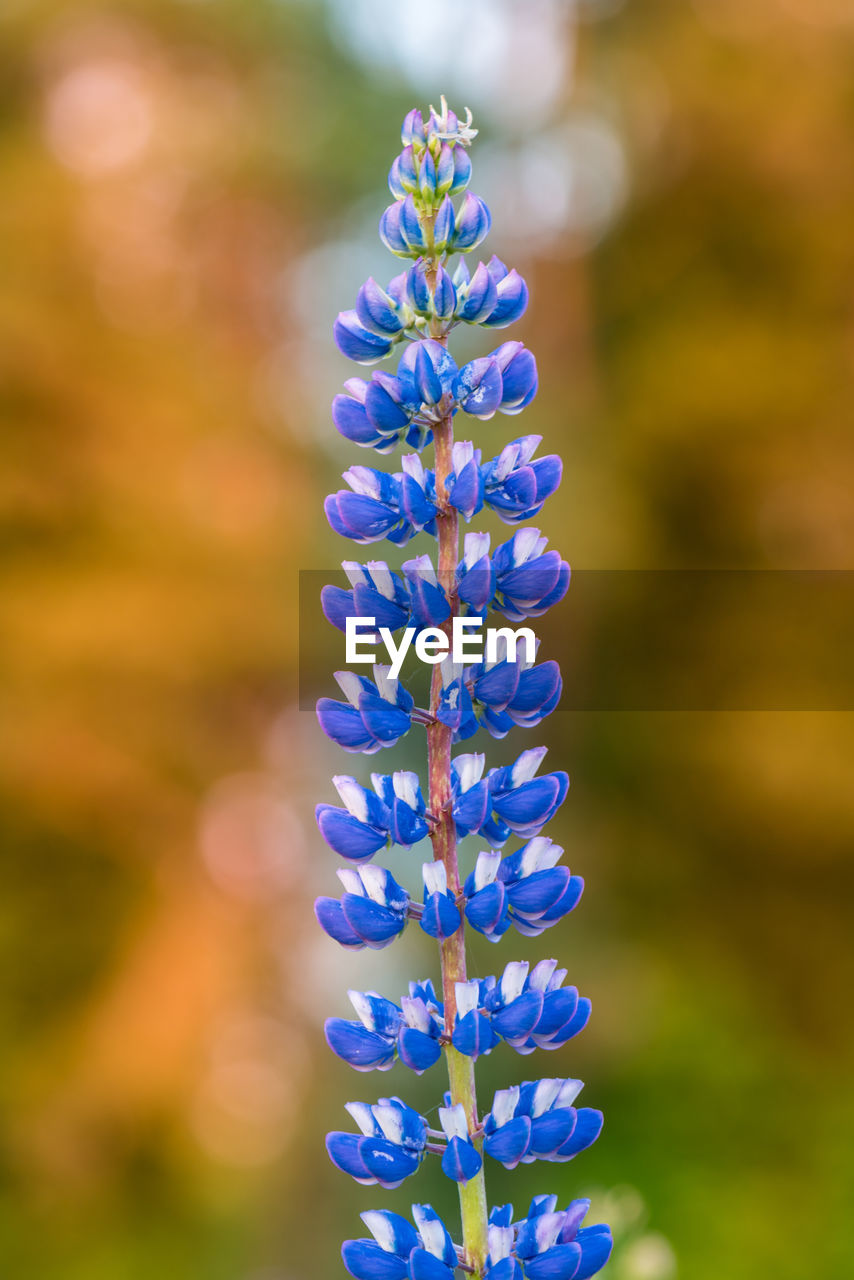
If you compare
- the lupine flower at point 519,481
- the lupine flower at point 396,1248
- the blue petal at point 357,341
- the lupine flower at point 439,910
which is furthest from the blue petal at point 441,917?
the blue petal at point 357,341

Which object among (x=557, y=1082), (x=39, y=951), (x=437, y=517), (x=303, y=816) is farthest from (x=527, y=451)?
(x=39, y=951)

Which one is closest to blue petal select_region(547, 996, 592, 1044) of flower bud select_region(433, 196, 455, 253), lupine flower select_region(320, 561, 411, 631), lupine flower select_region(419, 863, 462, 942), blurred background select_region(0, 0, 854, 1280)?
lupine flower select_region(419, 863, 462, 942)

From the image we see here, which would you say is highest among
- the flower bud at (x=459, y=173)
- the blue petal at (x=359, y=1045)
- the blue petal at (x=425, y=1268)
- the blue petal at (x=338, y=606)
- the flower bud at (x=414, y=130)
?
the flower bud at (x=414, y=130)

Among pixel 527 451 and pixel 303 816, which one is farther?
pixel 303 816

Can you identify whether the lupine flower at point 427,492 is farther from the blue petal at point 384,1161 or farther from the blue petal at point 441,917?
the blue petal at point 384,1161

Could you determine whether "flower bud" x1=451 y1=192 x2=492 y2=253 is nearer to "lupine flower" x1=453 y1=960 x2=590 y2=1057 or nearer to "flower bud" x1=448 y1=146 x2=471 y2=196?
"flower bud" x1=448 y1=146 x2=471 y2=196

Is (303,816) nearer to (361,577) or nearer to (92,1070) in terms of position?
(92,1070)
